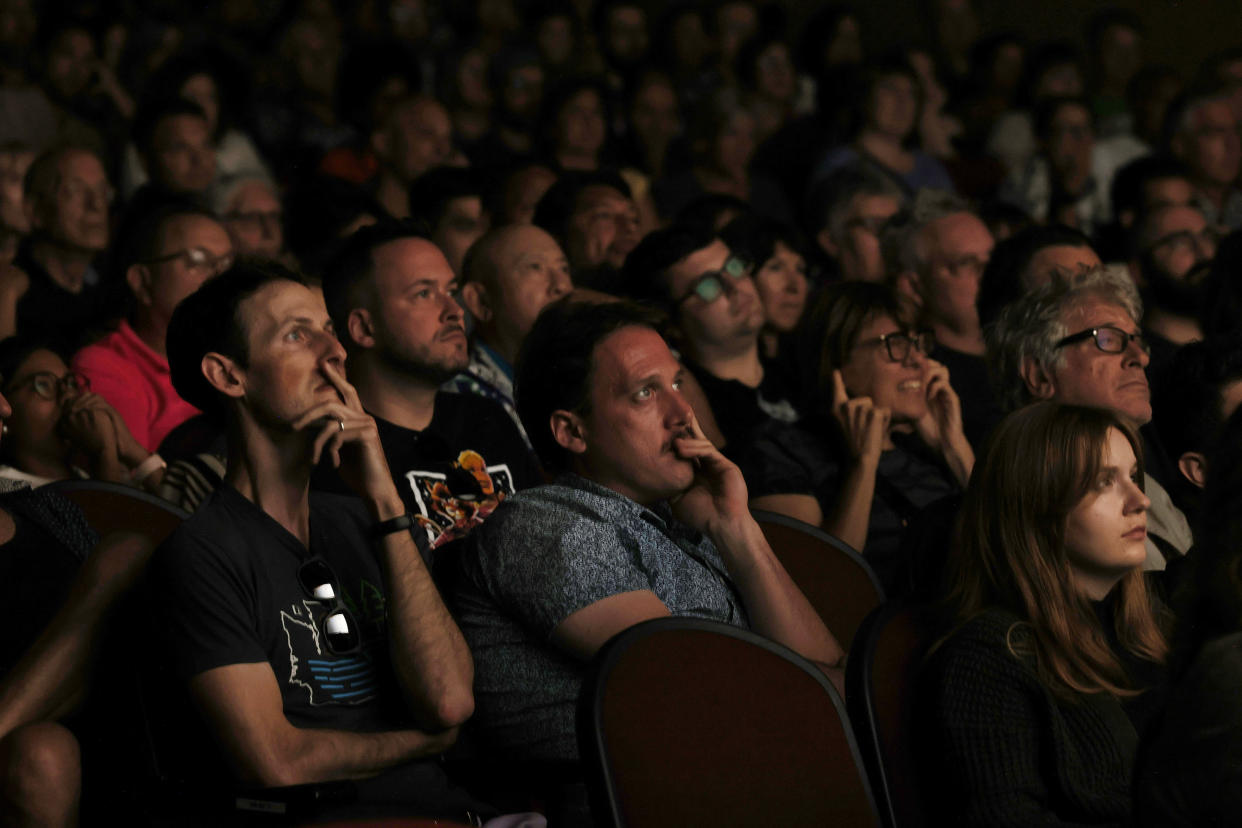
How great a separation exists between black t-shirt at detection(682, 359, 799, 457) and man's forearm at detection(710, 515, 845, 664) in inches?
58.8

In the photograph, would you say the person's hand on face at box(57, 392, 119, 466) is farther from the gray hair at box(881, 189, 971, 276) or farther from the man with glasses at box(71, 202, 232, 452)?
the gray hair at box(881, 189, 971, 276)

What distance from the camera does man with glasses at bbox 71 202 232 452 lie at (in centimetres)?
375

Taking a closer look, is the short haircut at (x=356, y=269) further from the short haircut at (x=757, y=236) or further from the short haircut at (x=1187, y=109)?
the short haircut at (x=1187, y=109)

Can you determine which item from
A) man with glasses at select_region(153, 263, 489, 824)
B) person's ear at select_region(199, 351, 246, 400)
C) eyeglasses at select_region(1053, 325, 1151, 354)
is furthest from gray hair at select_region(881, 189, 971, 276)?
person's ear at select_region(199, 351, 246, 400)

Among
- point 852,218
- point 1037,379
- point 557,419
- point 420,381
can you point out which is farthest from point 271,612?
point 852,218

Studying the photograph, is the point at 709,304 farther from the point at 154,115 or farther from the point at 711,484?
the point at 154,115

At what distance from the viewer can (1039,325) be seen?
10.7 ft

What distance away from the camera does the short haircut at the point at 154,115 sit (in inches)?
208

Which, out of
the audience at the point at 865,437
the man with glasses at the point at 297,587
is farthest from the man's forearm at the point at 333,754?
the audience at the point at 865,437

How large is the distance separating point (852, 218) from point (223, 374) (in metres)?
3.57

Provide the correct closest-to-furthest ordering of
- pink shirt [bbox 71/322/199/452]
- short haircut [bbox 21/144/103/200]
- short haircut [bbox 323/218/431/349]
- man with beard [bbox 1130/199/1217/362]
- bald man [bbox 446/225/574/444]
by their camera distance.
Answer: short haircut [bbox 323/218/431/349]
pink shirt [bbox 71/322/199/452]
bald man [bbox 446/225/574/444]
man with beard [bbox 1130/199/1217/362]
short haircut [bbox 21/144/103/200]

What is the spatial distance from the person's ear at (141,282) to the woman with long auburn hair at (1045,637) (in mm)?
2537

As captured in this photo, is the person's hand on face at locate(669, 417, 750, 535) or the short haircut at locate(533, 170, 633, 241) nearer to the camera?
the person's hand on face at locate(669, 417, 750, 535)

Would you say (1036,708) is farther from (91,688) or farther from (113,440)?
(113,440)
